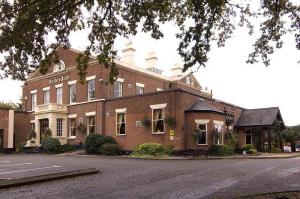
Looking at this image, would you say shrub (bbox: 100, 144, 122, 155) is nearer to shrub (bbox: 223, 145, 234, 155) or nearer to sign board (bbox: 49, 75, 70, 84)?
shrub (bbox: 223, 145, 234, 155)

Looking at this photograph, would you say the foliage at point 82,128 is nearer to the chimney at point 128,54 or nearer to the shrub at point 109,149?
the shrub at point 109,149

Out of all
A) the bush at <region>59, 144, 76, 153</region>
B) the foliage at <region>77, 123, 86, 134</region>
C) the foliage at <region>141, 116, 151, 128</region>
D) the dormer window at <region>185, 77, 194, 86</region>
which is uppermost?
the dormer window at <region>185, 77, 194, 86</region>

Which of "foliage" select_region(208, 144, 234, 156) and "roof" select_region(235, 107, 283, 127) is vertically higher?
"roof" select_region(235, 107, 283, 127)

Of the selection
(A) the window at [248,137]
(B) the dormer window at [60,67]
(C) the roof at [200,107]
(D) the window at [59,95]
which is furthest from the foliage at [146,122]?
(B) the dormer window at [60,67]

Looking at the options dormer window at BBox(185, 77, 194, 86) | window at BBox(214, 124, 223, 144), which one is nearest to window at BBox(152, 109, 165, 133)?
window at BBox(214, 124, 223, 144)

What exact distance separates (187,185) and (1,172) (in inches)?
370

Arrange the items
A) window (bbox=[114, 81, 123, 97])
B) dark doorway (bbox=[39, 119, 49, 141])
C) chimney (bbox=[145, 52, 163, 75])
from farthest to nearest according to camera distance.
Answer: chimney (bbox=[145, 52, 163, 75])
dark doorway (bbox=[39, 119, 49, 141])
window (bbox=[114, 81, 123, 97])

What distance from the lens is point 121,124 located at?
113 feet

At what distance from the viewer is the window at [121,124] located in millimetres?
34156

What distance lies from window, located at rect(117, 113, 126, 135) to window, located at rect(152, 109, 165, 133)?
12.3ft

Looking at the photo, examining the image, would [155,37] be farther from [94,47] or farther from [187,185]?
[187,185]

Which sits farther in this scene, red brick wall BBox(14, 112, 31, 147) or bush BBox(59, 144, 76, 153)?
red brick wall BBox(14, 112, 31, 147)

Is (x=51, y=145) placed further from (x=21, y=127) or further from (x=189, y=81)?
(x=189, y=81)

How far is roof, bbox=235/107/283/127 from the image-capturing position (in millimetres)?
36969
